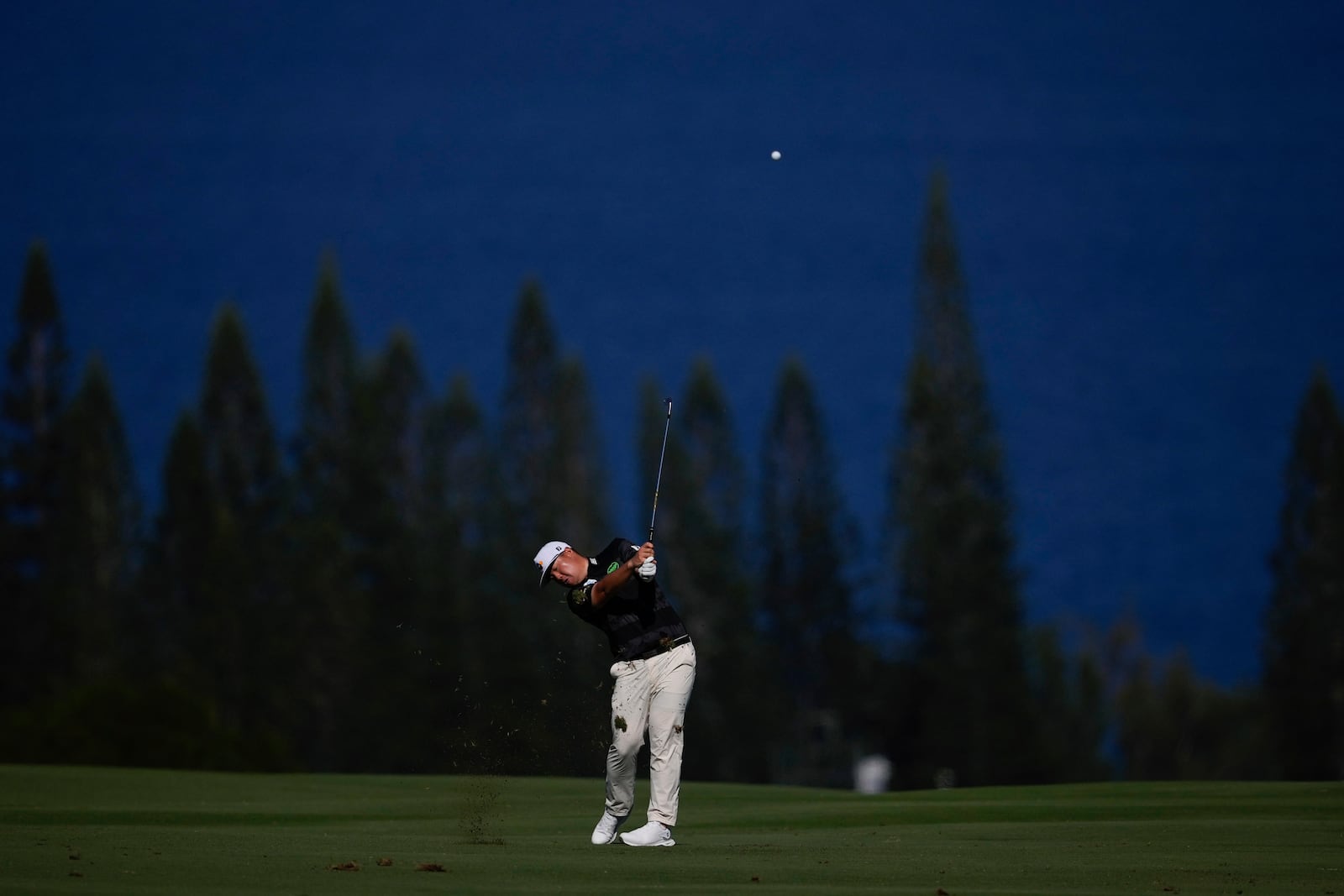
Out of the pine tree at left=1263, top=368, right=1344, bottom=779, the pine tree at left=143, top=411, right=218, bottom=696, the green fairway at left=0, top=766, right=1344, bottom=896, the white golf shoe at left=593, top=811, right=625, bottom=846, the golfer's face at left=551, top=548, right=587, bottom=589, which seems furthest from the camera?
the pine tree at left=143, top=411, right=218, bottom=696

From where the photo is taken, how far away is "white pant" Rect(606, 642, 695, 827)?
494 inches

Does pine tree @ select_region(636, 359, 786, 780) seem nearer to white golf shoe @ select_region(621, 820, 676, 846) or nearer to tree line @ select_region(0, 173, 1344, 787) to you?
tree line @ select_region(0, 173, 1344, 787)

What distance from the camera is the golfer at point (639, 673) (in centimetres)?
1254

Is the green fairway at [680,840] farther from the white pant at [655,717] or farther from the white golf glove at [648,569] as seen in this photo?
the white golf glove at [648,569]

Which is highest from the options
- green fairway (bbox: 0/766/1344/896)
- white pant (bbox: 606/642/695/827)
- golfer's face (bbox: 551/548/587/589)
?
golfer's face (bbox: 551/548/587/589)

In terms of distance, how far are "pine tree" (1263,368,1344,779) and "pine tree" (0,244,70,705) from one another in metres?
41.6

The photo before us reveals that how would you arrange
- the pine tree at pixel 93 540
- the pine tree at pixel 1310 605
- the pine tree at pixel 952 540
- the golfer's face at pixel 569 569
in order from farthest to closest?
the pine tree at pixel 93 540 < the pine tree at pixel 1310 605 < the pine tree at pixel 952 540 < the golfer's face at pixel 569 569

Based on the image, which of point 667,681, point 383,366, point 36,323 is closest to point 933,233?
point 383,366

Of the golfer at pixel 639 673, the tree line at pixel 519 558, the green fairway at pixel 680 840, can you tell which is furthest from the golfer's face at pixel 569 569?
the tree line at pixel 519 558

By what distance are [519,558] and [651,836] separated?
174 ft

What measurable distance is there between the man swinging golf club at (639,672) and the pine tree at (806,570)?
169 ft

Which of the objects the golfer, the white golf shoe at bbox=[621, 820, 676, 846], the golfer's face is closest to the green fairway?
the white golf shoe at bbox=[621, 820, 676, 846]

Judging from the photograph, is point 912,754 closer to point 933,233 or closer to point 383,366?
point 933,233

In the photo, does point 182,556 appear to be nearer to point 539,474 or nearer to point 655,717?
point 539,474
